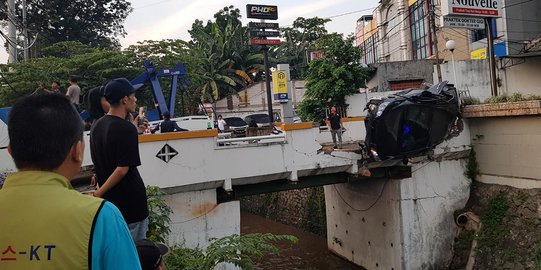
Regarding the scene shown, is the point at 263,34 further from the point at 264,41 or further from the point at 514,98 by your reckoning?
the point at 514,98

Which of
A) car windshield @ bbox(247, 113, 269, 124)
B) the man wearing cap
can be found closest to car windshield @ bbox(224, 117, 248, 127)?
car windshield @ bbox(247, 113, 269, 124)

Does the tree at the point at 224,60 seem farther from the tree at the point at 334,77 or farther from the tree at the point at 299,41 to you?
the tree at the point at 334,77

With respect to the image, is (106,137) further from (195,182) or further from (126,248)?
(195,182)

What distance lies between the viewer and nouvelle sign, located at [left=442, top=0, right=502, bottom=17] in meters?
13.0

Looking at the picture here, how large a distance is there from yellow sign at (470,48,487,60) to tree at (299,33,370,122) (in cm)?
621

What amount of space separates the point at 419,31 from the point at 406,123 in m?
19.4

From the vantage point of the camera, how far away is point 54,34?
31.3m

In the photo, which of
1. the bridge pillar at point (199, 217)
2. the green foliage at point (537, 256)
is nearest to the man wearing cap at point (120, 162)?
the bridge pillar at point (199, 217)

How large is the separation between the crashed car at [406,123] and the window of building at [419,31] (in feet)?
54.8

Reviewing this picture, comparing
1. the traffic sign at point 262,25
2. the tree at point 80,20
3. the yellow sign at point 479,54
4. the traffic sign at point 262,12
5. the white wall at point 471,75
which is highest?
the tree at point 80,20

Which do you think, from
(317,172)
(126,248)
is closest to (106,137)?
(126,248)

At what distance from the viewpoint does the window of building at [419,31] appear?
25859 millimetres

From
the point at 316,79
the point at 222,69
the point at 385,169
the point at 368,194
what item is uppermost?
the point at 222,69

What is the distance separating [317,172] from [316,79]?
1059 centimetres
